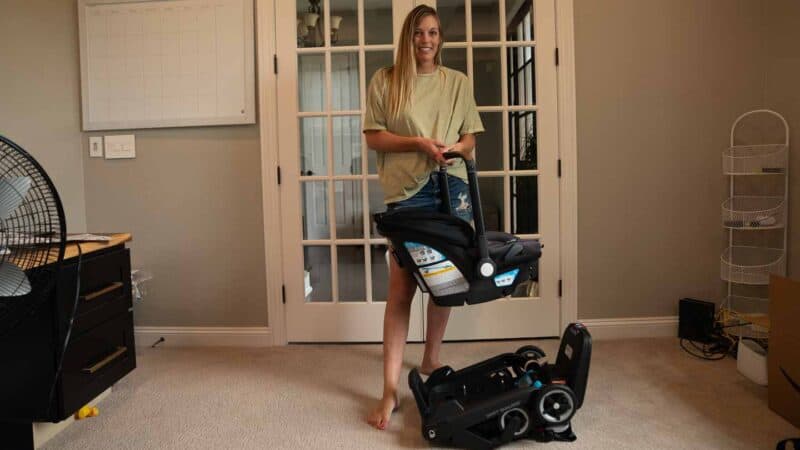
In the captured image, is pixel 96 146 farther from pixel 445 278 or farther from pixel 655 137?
pixel 655 137

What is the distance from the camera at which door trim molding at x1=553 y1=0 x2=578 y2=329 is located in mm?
2588

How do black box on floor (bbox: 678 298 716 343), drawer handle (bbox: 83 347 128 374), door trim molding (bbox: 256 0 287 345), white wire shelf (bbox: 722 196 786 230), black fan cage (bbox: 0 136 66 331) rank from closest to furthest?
1. black fan cage (bbox: 0 136 66 331)
2. drawer handle (bbox: 83 347 128 374)
3. white wire shelf (bbox: 722 196 786 230)
4. black box on floor (bbox: 678 298 716 343)
5. door trim molding (bbox: 256 0 287 345)

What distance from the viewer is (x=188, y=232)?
2719 mm

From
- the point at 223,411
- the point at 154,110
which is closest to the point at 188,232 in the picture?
the point at 154,110

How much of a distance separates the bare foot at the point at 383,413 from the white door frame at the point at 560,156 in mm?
1041

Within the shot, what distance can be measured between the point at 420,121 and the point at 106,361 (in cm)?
139

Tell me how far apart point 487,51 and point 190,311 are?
1.99 m

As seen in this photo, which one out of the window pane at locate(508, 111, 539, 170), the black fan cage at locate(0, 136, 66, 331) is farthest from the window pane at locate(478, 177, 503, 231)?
the black fan cage at locate(0, 136, 66, 331)

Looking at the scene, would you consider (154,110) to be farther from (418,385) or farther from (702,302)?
(702,302)

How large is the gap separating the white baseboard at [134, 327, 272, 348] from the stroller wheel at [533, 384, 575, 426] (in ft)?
5.08

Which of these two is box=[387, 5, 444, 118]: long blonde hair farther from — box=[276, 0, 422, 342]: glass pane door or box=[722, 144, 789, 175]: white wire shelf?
box=[722, 144, 789, 175]: white wire shelf

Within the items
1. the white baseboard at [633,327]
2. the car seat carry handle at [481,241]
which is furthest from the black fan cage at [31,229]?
the white baseboard at [633,327]

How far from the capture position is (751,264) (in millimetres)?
2553

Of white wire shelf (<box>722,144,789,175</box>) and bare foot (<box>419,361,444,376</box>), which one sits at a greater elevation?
white wire shelf (<box>722,144,789,175</box>)
